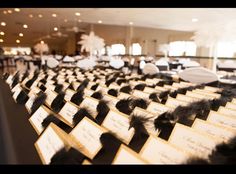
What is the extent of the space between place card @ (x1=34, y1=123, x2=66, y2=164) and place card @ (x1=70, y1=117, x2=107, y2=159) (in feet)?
0.21

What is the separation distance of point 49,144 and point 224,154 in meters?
0.45

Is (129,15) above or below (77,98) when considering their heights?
above

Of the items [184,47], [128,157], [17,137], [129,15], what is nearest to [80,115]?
[17,137]

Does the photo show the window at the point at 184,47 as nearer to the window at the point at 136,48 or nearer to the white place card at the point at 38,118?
the window at the point at 136,48

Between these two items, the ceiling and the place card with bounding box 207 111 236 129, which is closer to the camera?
the place card with bounding box 207 111 236 129

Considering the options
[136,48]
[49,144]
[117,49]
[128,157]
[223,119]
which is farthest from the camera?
[136,48]

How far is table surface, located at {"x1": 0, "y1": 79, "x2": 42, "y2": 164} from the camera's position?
62 centimetres

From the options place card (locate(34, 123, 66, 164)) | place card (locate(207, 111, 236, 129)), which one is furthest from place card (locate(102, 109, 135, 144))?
place card (locate(207, 111, 236, 129))

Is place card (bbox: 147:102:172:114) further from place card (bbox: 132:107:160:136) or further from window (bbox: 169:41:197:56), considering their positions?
window (bbox: 169:41:197:56)

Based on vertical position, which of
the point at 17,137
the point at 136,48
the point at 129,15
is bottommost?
the point at 17,137

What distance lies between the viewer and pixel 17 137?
749mm

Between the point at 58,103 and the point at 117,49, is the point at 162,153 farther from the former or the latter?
the point at 117,49

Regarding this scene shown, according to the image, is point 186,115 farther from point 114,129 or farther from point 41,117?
point 41,117
